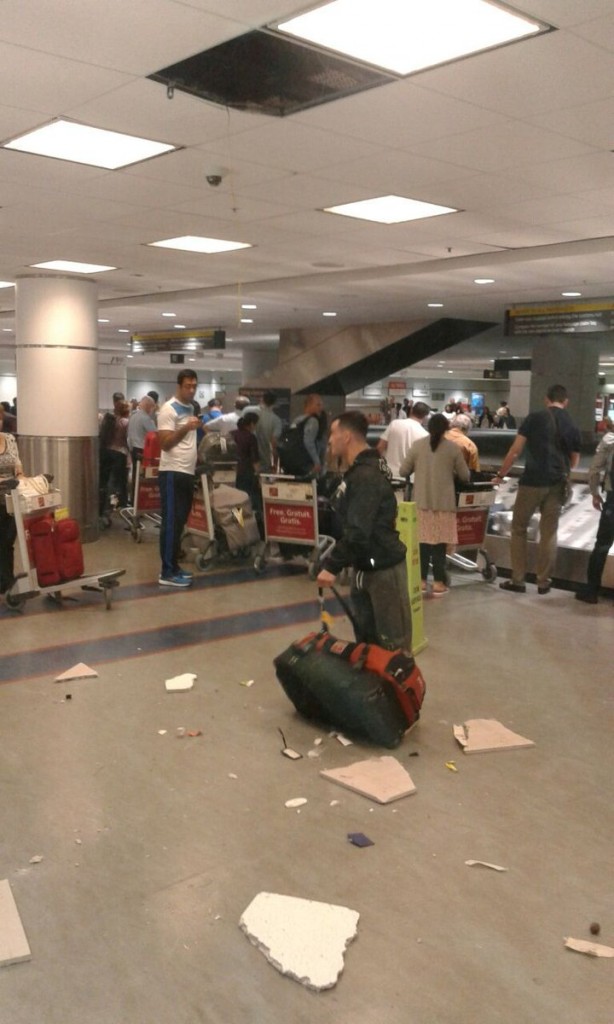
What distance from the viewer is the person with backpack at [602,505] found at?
7.83 metres

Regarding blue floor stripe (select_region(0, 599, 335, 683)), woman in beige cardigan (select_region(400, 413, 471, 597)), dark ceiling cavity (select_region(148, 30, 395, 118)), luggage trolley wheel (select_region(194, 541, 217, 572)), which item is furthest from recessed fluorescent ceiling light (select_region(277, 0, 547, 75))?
luggage trolley wheel (select_region(194, 541, 217, 572))

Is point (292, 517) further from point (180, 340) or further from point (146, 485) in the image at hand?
point (180, 340)

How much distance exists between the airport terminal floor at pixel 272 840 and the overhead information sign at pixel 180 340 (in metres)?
13.2

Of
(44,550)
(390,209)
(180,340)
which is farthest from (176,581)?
(180,340)

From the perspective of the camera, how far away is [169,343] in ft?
67.1

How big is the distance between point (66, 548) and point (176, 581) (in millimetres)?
1317

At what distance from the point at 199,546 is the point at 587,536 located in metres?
4.16

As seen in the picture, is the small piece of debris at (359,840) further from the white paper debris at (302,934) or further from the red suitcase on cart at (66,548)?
the red suitcase on cart at (66,548)

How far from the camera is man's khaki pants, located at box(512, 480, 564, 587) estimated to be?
8242 mm

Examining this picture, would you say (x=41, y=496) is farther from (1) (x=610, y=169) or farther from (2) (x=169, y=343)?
(2) (x=169, y=343)

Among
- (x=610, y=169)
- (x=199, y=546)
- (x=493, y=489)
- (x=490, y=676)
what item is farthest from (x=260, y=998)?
(x=199, y=546)

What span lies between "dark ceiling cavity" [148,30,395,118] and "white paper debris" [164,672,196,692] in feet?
11.1

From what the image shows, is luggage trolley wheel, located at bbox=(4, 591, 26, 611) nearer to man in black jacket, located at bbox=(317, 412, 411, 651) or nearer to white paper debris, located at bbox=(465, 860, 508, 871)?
man in black jacket, located at bbox=(317, 412, 411, 651)

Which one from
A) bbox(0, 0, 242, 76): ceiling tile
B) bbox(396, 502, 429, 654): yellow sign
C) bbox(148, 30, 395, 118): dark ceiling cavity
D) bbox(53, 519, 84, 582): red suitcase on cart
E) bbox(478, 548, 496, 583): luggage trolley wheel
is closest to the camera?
bbox(0, 0, 242, 76): ceiling tile
